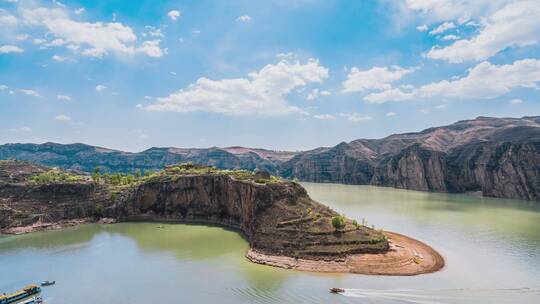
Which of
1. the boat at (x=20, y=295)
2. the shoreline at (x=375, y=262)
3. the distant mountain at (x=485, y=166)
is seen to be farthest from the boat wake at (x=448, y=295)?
the distant mountain at (x=485, y=166)

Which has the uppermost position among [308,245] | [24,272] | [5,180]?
[5,180]

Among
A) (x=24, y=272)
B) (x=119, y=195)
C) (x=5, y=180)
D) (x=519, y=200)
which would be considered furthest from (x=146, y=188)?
(x=519, y=200)

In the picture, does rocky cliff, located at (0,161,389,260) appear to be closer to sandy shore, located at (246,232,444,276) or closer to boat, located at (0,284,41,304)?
sandy shore, located at (246,232,444,276)

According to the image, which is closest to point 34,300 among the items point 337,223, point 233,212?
point 337,223

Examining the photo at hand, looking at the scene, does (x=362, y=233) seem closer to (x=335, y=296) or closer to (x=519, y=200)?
(x=335, y=296)

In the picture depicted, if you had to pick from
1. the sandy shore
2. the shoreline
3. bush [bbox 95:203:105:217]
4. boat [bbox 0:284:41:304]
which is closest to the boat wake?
the shoreline

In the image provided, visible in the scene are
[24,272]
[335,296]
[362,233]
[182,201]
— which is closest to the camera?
[335,296]
